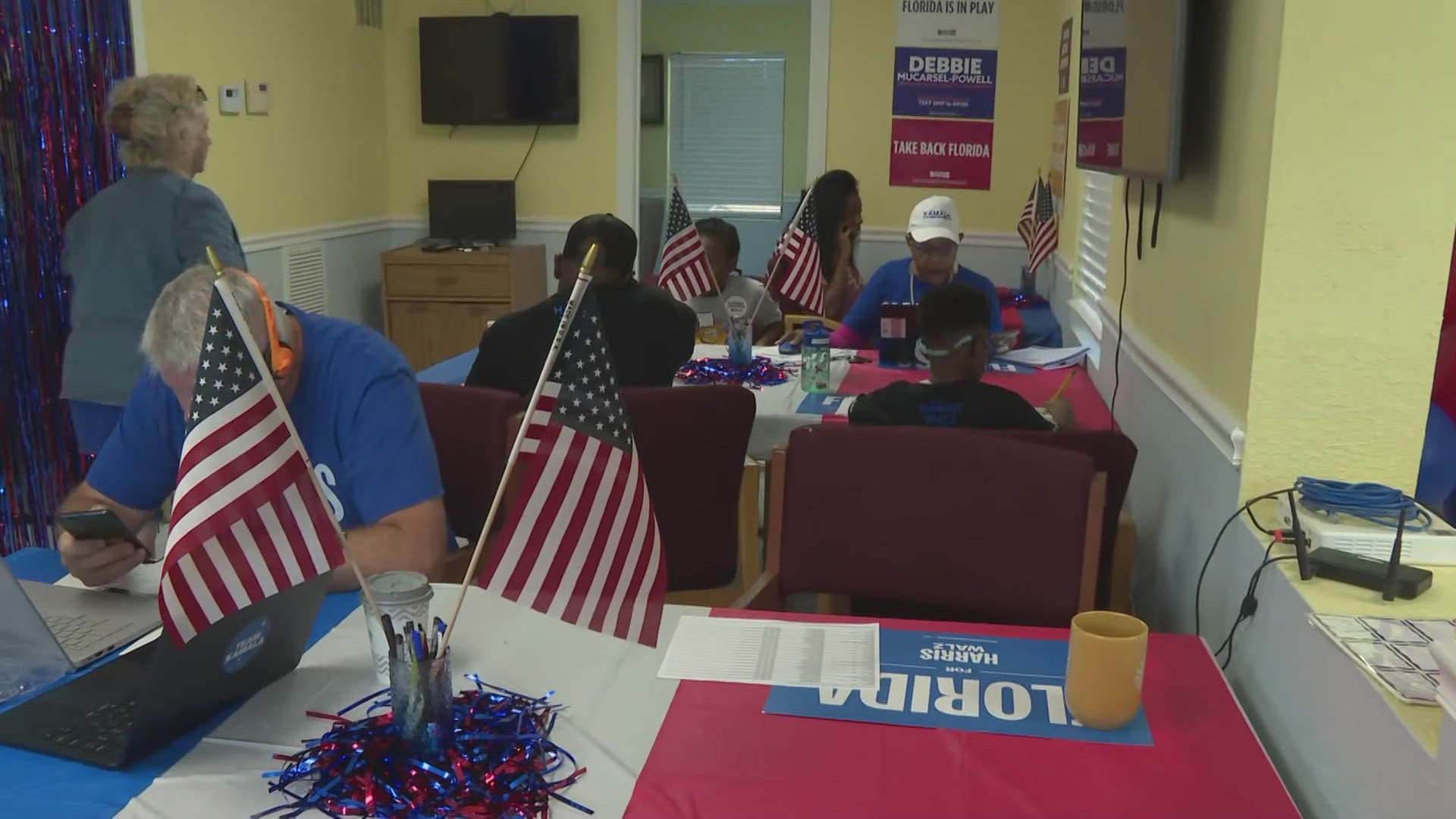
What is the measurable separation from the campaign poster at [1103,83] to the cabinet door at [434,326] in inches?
145

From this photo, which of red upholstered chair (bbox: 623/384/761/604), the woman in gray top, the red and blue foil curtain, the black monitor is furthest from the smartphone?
the black monitor

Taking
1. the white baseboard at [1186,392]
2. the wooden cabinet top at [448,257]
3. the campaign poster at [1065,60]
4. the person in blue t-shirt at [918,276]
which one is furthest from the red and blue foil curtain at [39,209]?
the campaign poster at [1065,60]

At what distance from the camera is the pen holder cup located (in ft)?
3.94

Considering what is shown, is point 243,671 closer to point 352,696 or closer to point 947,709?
point 352,696

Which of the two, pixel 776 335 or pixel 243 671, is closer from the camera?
pixel 243 671

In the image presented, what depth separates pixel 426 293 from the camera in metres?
6.09

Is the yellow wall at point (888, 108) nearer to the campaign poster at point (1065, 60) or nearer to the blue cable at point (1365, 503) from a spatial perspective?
the campaign poster at point (1065, 60)

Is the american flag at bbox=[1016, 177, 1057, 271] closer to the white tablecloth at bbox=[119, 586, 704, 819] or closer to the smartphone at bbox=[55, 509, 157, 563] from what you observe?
the white tablecloth at bbox=[119, 586, 704, 819]

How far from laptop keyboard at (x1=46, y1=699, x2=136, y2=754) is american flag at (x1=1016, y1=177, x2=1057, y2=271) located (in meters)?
4.66

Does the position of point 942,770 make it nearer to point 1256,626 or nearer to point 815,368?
point 1256,626

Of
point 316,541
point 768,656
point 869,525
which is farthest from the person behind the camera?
point 869,525

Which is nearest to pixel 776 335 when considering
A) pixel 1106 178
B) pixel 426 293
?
pixel 1106 178

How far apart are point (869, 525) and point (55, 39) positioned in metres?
3.34

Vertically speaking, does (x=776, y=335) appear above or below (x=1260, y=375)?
below
